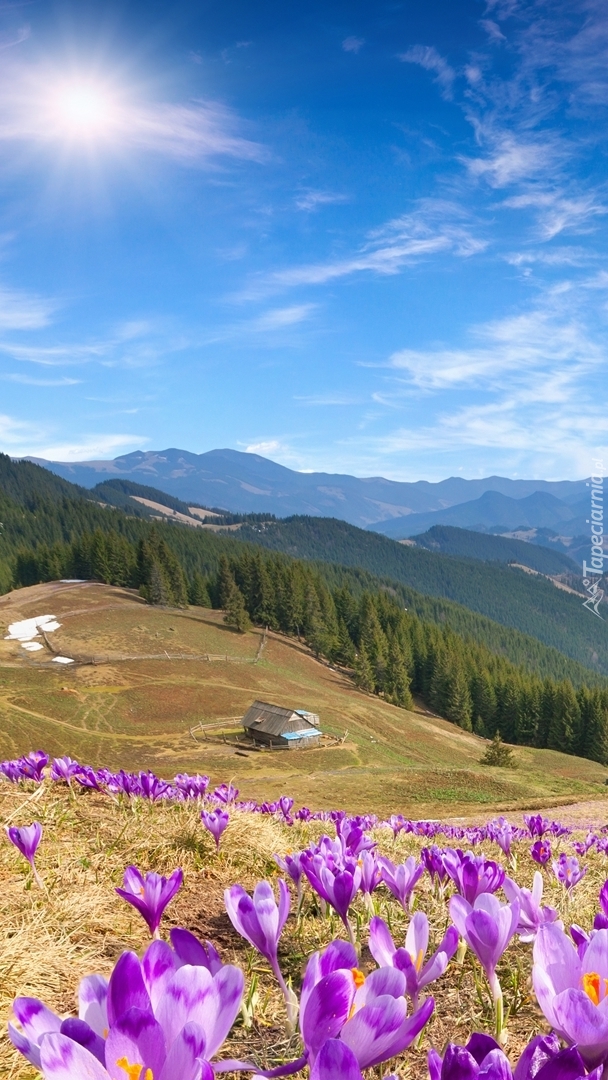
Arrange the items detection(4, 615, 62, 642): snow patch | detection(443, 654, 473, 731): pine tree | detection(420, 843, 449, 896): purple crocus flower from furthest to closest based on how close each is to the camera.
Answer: detection(443, 654, 473, 731): pine tree → detection(4, 615, 62, 642): snow patch → detection(420, 843, 449, 896): purple crocus flower

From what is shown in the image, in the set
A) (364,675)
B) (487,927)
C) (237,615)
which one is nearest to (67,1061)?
(487,927)

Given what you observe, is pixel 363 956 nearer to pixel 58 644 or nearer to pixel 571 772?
pixel 571 772

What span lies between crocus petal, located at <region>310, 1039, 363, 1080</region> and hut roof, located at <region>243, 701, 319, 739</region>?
4599cm

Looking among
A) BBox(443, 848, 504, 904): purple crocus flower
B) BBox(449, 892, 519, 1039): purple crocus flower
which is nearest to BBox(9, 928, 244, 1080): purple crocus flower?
BBox(449, 892, 519, 1039): purple crocus flower

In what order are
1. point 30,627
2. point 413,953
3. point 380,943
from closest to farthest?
point 380,943
point 413,953
point 30,627

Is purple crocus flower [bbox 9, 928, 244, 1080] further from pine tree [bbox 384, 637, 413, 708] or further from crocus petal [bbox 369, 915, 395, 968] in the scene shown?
pine tree [bbox 384, 637, 413, 708]

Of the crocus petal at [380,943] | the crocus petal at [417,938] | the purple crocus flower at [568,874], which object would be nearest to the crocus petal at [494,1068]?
the crocus petal at [380,943]

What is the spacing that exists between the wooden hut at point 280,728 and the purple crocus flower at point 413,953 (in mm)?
45109

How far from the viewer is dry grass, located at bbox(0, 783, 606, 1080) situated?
2209 millimetres

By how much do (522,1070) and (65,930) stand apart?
7.76ft

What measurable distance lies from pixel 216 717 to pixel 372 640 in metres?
33.2

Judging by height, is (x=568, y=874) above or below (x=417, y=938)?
below

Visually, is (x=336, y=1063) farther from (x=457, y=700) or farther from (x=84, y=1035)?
(x=457, y=700)

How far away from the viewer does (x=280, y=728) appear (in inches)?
1789
